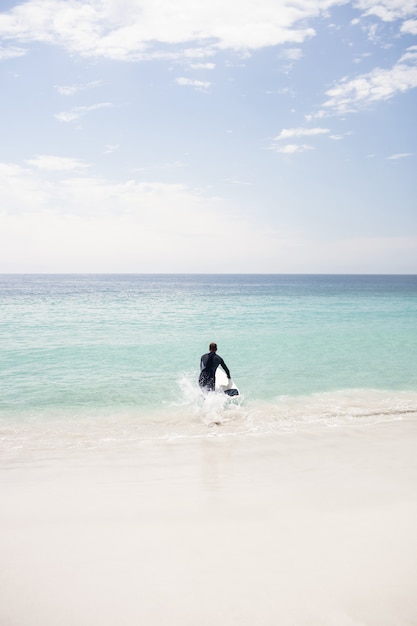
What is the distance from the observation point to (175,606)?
3.27 meters

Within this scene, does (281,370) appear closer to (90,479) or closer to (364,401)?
(364,401)

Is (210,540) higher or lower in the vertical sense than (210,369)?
lower

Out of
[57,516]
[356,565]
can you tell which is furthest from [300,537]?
[57,516]

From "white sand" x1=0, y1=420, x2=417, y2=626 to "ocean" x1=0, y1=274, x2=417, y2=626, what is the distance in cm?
2

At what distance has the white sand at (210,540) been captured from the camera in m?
3.25

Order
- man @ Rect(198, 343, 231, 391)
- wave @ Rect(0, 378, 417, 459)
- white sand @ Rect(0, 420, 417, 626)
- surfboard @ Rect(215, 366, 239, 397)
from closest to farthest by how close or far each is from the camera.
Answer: white sand @ Rect(0, 420, 417, 626) → wave @ Rect(0, 378, 417, 459) → man @ Rect(198, 343, 231, 391) → surfboard @ Rect(215, 366, 239, 397)

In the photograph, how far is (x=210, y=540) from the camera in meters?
4.14

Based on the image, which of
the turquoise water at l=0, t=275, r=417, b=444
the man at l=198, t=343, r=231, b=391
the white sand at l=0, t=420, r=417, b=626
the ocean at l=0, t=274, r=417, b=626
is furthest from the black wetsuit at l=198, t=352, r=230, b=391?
the white sand at l=0, t=420, r=417, b=626

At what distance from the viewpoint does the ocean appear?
3.33 meters

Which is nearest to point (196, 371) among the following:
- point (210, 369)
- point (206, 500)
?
point (210, 369)

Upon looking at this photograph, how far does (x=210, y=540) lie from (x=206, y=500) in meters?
0.94

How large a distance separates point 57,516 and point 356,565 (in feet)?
11.4

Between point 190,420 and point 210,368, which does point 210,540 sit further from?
point 210,368

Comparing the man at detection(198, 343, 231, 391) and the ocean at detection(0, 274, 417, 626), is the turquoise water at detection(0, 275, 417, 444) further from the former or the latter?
the man at detection(198, 343, 231, 391)
